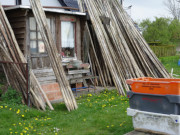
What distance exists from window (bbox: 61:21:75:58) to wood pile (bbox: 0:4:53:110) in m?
3.32

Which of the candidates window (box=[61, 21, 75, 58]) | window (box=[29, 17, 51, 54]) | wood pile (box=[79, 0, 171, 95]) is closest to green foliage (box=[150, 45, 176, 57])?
wood pile (box=[79, 0, 171, 95])

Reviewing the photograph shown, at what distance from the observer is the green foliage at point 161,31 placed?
35.0m

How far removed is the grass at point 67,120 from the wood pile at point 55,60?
0.36 m

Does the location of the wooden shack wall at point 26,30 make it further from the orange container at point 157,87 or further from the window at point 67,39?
the orange container at point 157,87

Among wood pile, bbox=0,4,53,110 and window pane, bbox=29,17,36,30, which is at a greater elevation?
window pane, bbox=29,17,36,30

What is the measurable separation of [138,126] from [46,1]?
11472 mm

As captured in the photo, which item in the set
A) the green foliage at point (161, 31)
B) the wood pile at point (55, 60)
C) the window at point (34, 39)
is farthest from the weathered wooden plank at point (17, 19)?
the green foliage at point (161, 31)

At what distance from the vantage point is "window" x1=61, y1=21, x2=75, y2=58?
479 inches

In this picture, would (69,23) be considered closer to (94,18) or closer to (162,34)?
(94,18)

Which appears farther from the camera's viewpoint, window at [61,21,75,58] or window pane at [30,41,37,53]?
window at [61,21,75,58]

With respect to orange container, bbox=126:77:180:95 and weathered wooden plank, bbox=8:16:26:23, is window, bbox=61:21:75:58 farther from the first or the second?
orange container, bbox=126:77:180:95

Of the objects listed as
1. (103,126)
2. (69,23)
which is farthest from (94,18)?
(103,126)

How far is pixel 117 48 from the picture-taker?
1264 centimetres

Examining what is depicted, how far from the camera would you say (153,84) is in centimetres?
589
